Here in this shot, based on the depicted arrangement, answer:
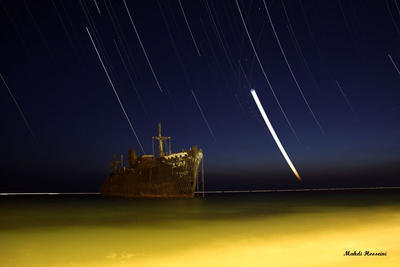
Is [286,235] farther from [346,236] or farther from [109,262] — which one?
[109,262]

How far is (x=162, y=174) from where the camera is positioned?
59.1 metres

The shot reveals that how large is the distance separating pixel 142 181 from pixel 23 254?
50.4m

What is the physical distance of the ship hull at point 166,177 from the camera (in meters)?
55.3

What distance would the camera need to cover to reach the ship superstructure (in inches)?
2176

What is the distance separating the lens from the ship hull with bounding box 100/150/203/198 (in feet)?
181

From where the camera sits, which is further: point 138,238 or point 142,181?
point 142,181

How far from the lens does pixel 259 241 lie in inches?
656

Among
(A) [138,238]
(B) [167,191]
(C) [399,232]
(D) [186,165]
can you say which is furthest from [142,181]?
(C) [399,232]

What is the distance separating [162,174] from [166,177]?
0.83 metres

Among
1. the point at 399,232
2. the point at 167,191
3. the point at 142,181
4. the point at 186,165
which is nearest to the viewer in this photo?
the point at 399,232

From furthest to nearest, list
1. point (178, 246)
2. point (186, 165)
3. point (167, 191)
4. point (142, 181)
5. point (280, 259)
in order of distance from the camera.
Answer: point (142, 181) < point (167, 191) < point (186, 165) < point (178, 246) < point (280, 259)

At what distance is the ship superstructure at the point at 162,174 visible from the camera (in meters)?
55.3

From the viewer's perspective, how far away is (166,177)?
58.7 meters

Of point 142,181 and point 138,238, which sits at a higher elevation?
point 142,181
